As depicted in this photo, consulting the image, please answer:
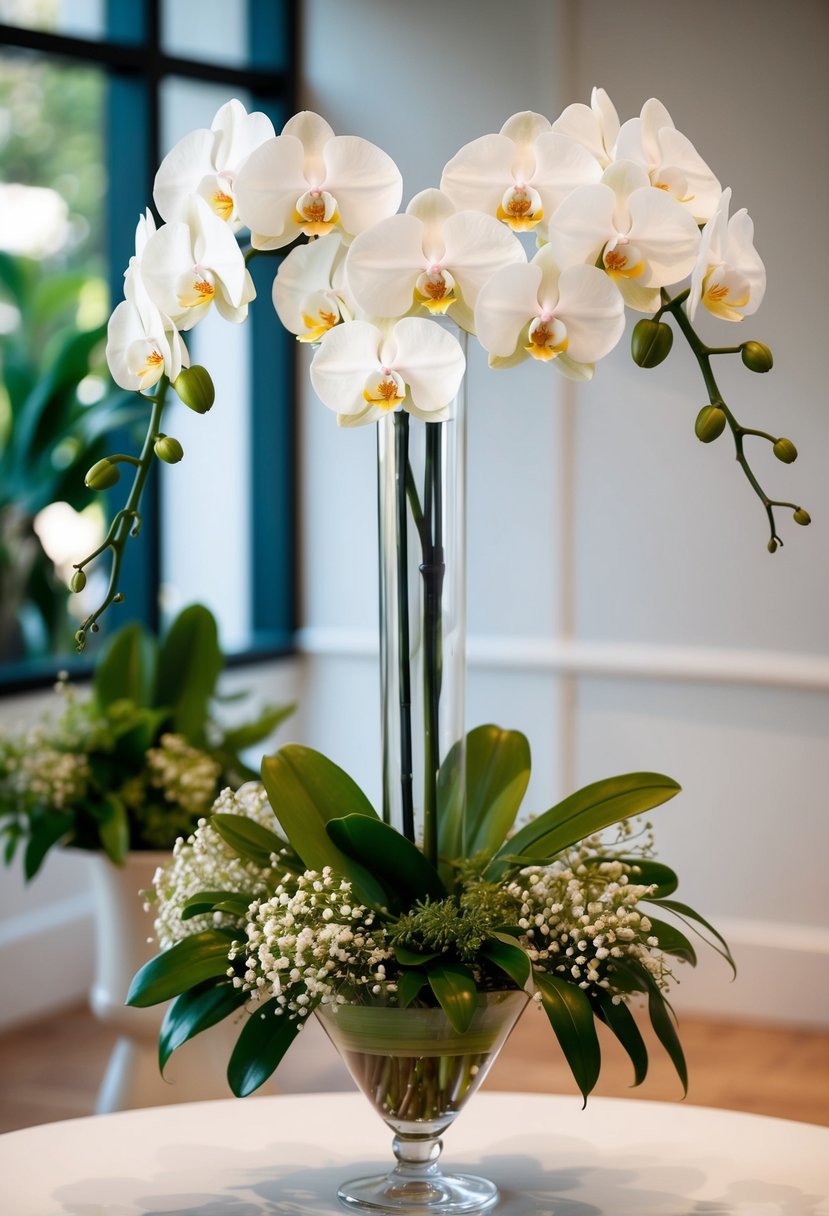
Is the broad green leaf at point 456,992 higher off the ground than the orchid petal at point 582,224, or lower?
lower

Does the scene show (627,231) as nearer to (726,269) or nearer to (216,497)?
(726,269)

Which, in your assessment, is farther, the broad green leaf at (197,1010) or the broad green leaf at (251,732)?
the broad green leaf at (251,732)

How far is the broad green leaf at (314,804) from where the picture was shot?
94 centimetres

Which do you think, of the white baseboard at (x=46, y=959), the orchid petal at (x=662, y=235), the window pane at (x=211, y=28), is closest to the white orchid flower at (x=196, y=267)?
the orchid petal at (x=662, y=235)

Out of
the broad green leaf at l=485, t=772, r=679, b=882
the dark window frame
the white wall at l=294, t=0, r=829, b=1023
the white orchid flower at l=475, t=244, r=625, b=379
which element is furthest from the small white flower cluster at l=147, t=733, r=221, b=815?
the white orchid flower at l=475, t=244, r=625, b=379

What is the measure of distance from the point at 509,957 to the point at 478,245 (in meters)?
0.41

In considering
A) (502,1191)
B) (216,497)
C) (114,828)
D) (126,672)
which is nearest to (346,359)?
(502,1191)

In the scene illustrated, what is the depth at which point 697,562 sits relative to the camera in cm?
332

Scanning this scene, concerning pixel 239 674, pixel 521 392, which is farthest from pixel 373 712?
pixel 521 392

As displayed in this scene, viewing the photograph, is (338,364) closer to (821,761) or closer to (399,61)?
(821,761)

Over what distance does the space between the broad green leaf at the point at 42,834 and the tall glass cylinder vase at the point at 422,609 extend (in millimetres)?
1424

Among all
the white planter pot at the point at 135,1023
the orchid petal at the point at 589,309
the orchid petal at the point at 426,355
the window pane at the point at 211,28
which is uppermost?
the window pane at the point at 211,28

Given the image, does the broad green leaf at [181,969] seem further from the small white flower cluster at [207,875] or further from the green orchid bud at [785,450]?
the green orchid bud at [785,450]

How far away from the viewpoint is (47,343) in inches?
189
